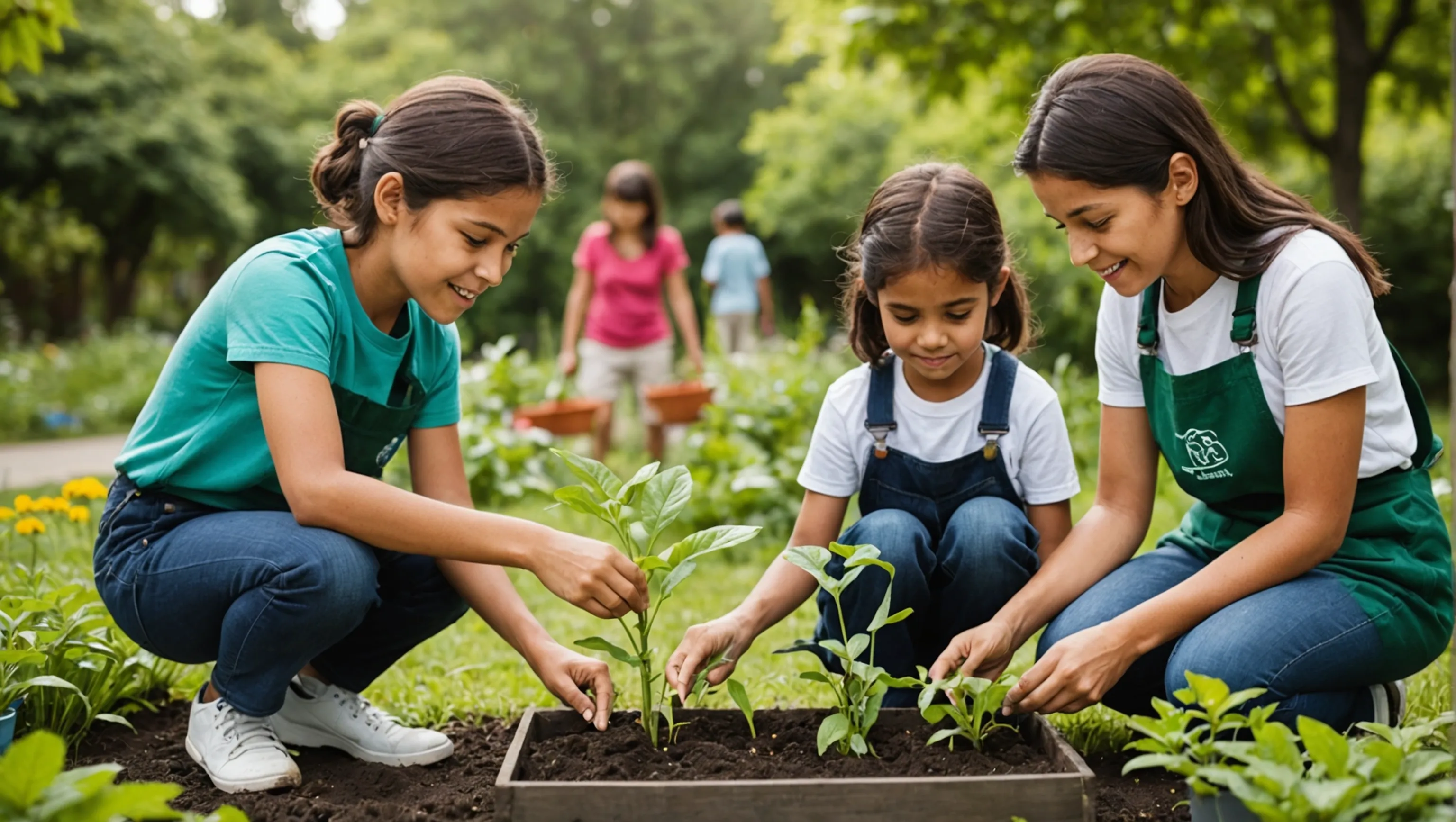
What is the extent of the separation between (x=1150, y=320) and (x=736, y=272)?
625 cm

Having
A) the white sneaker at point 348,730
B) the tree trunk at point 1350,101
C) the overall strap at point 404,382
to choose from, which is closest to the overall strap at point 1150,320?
the overall strap at point 404,382

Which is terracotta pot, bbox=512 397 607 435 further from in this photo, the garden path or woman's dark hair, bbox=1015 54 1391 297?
woman's dark hair, bbox=1015 54 1391 297

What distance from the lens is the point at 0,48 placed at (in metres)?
3.08

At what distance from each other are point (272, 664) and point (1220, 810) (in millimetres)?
1475

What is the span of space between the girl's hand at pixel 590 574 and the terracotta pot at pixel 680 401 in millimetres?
3820

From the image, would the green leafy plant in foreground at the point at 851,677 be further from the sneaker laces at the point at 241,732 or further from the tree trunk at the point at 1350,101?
the tree trunk at the point at 1350,101

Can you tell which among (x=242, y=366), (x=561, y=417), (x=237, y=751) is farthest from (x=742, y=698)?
(x=561, y=417)

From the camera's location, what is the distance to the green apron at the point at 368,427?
81.4 inches

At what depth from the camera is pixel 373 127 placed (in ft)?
6.84

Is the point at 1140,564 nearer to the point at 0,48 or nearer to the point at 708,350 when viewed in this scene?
the point at 0,48

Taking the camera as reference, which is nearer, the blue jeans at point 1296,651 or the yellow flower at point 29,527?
the blue jeans at point 1296,651

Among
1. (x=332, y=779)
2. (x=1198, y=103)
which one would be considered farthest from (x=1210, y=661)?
(x=332, y=779)

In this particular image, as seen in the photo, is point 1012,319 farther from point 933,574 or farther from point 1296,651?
point 1296,651

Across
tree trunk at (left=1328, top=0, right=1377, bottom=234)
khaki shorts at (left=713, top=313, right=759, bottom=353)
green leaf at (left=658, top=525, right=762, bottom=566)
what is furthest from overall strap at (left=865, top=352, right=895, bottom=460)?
tree trunk at (left=1328, top=0, right=1377, bottom=234)
